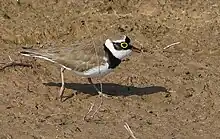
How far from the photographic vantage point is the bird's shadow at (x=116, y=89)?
936 cm

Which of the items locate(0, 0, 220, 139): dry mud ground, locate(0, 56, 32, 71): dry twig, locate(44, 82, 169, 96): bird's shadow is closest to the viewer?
locate(0, 0, 220, 139): dry mud ground

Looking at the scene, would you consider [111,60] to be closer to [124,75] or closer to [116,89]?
[116,89]

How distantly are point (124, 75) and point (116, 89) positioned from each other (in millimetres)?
412

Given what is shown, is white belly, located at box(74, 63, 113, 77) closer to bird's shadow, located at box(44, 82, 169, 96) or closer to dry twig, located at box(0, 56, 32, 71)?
bird's shadow, located at box(44, 82, 169, 96)

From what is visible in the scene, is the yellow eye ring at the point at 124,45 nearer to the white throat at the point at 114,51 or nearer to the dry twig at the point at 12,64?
the white throat at the point at 114,51

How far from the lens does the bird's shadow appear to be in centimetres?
936

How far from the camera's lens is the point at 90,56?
889 centimetres

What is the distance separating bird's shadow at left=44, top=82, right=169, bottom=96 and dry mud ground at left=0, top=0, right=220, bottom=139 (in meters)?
0.02

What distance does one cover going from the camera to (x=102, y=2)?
12.1m

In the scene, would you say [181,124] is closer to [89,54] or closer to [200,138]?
[200,138]

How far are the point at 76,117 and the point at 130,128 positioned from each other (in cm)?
73

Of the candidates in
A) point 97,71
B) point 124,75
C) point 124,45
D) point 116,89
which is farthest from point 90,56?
point 124,75

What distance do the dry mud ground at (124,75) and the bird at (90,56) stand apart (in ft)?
1.42

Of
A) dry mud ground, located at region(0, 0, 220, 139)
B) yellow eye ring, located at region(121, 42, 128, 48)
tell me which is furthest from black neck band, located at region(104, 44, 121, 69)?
dry mud ground, located at region(0, 0, 220, 139)
